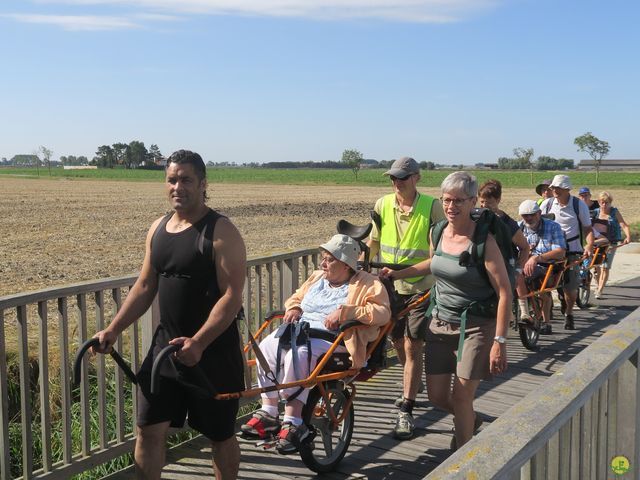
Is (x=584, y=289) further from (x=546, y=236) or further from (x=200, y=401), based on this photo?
(x=200, y=401)

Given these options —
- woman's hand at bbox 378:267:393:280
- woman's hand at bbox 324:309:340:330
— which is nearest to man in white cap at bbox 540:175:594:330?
woman's hand at bbox 378:267:393:280

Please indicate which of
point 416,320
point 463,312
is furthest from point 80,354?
point 416,320

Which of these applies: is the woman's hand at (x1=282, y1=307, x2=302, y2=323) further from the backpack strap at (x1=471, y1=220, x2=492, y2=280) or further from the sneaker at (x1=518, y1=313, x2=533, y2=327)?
the sneaker at (x1=518, y1=313, x2=533, y2=327)

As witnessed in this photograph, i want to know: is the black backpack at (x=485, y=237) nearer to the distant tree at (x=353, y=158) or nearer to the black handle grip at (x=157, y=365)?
the black handle grip at (x=157, y=365)

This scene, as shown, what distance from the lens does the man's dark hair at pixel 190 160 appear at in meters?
3.46

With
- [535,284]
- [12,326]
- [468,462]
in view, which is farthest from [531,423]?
[12,326]

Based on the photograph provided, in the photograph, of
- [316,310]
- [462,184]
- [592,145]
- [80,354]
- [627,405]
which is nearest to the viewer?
[627,405]

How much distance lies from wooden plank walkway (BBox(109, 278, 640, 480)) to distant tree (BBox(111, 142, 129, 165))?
541ft

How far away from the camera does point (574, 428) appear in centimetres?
228

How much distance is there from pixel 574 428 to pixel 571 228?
293 inches

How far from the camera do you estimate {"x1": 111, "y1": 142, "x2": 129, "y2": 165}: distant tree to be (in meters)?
166

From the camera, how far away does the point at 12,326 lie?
9914mm

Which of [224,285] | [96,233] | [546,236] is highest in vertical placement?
[224,285]

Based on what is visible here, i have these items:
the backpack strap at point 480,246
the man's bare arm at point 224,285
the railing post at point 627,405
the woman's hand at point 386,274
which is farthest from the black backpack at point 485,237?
the man's bare arm at point 224,285
